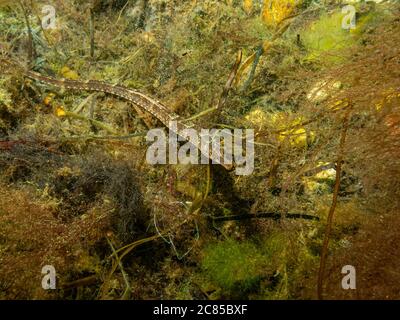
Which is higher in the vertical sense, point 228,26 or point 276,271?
point 228,26

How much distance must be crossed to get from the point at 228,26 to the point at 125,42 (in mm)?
1897

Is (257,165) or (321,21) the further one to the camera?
(321,21)

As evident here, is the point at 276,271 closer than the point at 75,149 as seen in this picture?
Yes

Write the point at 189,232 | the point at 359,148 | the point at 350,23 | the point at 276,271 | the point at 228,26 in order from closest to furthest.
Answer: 1. the point at 359,148
2. the point at 276,271
3. the point at 189,232
4. the point at 350,23
5. the point at 228,26

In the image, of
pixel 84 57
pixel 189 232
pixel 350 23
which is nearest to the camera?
pixel 189 232

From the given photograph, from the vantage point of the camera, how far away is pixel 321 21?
17.1 feet

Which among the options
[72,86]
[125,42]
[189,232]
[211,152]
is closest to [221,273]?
[189,232]

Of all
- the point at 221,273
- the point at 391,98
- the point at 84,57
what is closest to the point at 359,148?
the point at 391,98

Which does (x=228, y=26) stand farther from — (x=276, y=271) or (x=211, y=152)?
(x=276, y=271)

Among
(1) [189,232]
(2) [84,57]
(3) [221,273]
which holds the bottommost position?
(3) [221,273]
